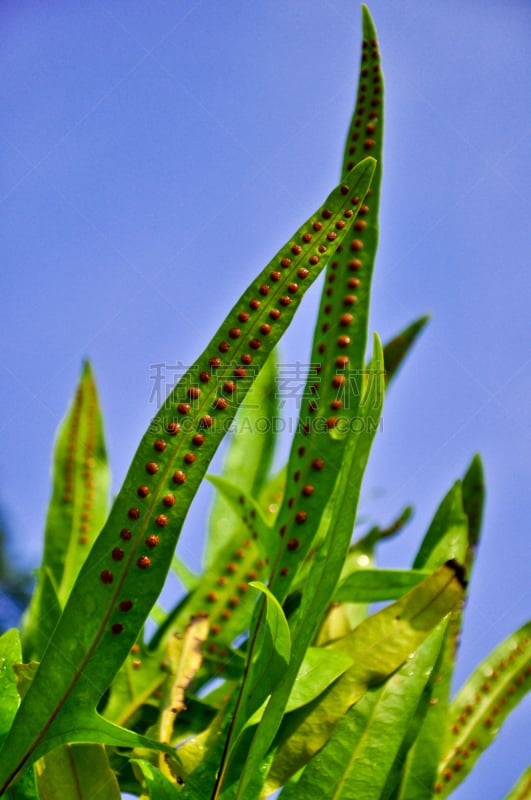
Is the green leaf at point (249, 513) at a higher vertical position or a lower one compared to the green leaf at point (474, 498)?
lower

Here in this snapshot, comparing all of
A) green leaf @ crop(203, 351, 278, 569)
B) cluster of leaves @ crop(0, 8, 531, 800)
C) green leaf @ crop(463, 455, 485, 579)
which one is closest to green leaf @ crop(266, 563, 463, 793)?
cluster of leaves @ crop(0, 8, 531, 800)

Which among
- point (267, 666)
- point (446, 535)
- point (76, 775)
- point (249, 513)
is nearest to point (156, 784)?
point (76, 775)

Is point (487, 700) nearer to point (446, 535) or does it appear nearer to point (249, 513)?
point (446, 535)

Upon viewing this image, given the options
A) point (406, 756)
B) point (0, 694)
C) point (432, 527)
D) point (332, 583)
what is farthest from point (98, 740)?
point (432, 527)

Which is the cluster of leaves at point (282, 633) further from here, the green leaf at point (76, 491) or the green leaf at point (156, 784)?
the green leaf at point (76, 491)

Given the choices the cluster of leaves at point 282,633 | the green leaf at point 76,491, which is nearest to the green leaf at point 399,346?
the cluster of leaves at point 282,633

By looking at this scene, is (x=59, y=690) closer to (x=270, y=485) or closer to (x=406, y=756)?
(x=406, y=756)
